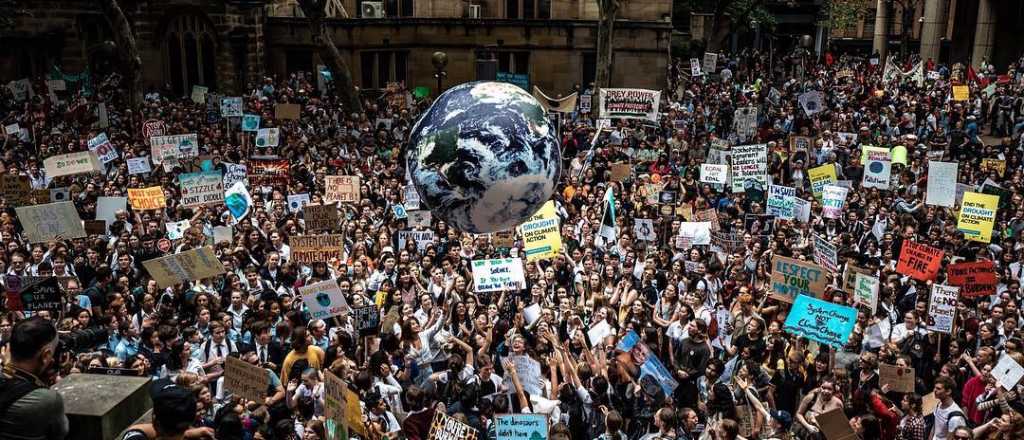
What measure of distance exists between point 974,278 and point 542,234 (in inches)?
217

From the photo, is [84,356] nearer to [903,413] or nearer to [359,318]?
[359,318]

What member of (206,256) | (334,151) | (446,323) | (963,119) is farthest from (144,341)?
(963,119)

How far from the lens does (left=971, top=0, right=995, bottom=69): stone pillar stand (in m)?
34.3

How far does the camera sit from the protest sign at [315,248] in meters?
12.7

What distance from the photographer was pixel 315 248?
1272cm

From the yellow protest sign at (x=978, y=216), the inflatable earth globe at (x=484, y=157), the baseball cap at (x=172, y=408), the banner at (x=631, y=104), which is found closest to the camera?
the baseball cap at (x=172, y=408)

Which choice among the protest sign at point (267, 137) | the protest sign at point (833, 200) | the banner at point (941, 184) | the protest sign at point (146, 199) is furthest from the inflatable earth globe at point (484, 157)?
the protest sign at point (267, 137)

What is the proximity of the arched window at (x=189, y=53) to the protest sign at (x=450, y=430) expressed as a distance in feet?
85.5

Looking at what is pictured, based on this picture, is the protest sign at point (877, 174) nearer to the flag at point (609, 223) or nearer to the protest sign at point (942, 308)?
the flag at point (609, 223)

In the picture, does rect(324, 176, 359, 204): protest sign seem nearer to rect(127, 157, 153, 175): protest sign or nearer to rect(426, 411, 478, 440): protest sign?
rect(127, 157, 153, 175): protest sign

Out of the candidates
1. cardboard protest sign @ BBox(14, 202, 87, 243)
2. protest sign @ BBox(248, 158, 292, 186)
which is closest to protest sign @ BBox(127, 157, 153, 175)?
protest sign @ BBox(248, 158, 292, 186)

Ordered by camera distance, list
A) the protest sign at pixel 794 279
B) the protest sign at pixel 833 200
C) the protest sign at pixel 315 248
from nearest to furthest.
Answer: the protest sign at pixel 794 279 → the protest sign at pixel 315 248 → the protest sign at pixel 833 200

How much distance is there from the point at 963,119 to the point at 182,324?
1980 cm

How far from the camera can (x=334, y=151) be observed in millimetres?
20969
